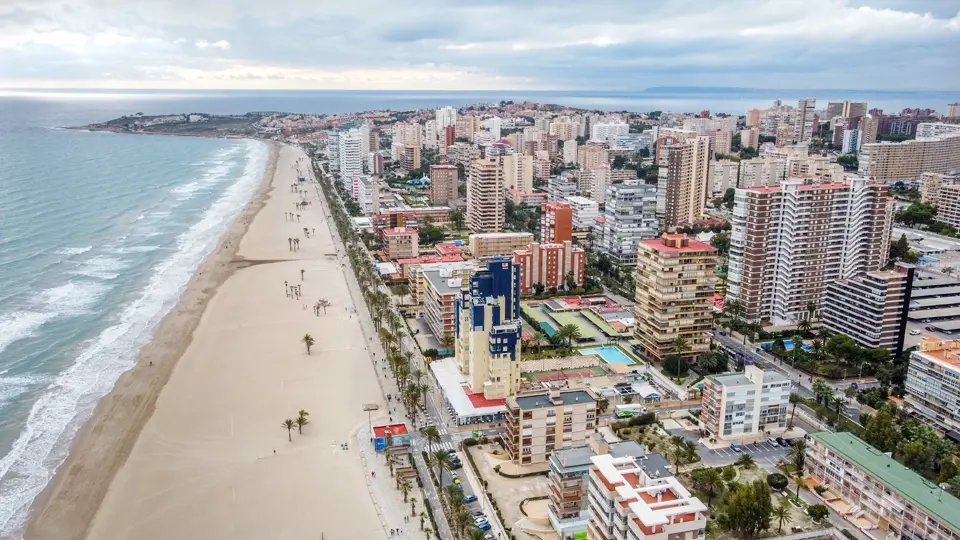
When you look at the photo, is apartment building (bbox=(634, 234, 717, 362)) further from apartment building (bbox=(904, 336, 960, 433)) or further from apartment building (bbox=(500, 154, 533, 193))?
apartment building (bbox=(500, 154, 533, 193))

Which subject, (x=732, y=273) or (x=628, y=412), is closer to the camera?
(x=628, y=412)

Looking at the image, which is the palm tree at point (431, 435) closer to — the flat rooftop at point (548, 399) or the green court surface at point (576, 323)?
the flat rooftop at point (548, 399)

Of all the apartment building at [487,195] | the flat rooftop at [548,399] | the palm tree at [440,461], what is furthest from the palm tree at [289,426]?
the apartment building at [487,195]

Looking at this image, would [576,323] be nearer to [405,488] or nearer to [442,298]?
[442,298]

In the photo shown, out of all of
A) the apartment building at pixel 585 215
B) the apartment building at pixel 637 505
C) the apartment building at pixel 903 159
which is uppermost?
the apartment building at pixel 903 159

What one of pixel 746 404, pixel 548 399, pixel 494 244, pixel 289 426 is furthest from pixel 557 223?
pixel 289 426

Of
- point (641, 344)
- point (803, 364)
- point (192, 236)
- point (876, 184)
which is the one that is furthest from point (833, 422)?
point (192, 236)

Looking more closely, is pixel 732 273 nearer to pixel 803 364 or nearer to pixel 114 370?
pixel 803 364
